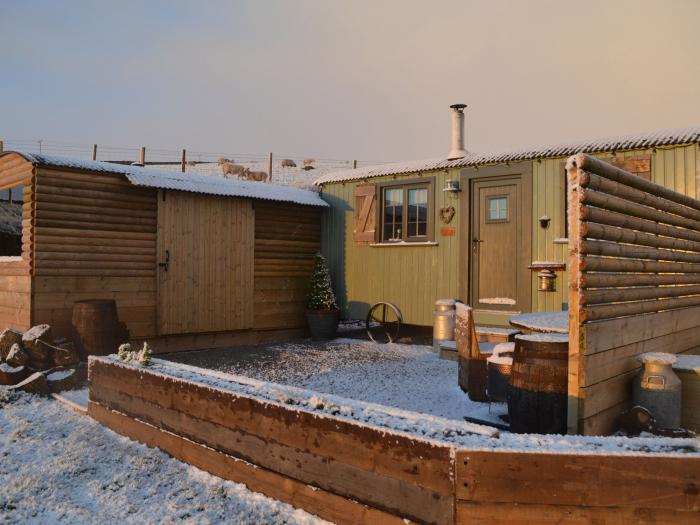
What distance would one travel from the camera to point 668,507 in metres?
2.11

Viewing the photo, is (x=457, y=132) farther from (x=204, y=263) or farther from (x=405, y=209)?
(x=204, y=263)

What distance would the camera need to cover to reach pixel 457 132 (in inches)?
369

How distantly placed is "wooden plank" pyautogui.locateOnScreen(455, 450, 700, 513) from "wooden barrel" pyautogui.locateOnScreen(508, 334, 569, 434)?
1254 millimetres

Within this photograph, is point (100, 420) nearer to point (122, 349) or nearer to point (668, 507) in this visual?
point (122, 349)

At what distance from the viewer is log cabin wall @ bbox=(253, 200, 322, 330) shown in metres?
9.85

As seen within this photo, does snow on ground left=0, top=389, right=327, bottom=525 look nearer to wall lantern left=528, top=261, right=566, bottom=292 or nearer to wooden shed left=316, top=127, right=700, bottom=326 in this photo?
wall lantern left=528, top=261, right=566, bottom=292

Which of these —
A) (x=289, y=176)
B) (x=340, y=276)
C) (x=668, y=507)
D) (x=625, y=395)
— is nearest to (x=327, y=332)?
(x=340, y=276)

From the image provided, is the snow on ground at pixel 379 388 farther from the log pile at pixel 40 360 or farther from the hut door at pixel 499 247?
the log pile at pixel 40 360

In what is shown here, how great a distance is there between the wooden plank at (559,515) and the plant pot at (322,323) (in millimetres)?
7583

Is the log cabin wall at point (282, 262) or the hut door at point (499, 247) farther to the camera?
the log cabin wall at point (282, 262)

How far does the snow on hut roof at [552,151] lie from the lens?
272 inches

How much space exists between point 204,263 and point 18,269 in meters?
2.70

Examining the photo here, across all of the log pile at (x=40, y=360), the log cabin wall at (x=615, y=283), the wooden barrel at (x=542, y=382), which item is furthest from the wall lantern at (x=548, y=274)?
Result: the log pile at (x=40, y=360)

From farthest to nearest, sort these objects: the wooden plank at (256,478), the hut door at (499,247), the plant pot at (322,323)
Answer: the plant pot at (322,323)
the hut door at (499,247)
the wooden plank at (256,478)
